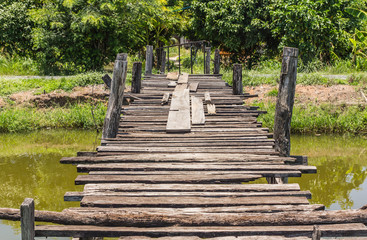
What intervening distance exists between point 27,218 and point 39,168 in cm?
608

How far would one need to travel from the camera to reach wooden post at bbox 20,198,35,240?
118 inches

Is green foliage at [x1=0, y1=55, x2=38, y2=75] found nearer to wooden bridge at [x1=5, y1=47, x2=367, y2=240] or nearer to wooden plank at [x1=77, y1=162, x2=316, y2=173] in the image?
wooden bridge at [x1=5, y1=47, x2=367, y2=240]

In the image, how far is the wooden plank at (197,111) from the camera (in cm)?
619

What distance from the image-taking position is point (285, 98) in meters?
5.45

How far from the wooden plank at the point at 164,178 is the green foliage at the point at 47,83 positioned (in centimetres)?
1010

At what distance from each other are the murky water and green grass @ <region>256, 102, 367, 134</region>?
1.57 feet

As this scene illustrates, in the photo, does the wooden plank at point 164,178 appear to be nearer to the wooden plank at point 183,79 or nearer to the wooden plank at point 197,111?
the wooden plank at point 197,111

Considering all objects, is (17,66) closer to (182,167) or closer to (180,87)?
(180,87)

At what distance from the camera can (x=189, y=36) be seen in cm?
1959

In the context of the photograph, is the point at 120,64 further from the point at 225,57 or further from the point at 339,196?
the point at 225,57

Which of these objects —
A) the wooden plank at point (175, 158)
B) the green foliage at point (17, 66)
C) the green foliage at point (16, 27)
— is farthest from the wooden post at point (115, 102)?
the green foliage at point (16, 27)

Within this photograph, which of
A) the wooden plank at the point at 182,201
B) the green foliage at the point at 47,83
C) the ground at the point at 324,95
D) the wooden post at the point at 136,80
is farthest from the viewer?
the green foliage at the point at 47,83

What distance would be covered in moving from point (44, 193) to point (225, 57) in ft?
40.0

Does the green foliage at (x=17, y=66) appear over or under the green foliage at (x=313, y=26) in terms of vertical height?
under
